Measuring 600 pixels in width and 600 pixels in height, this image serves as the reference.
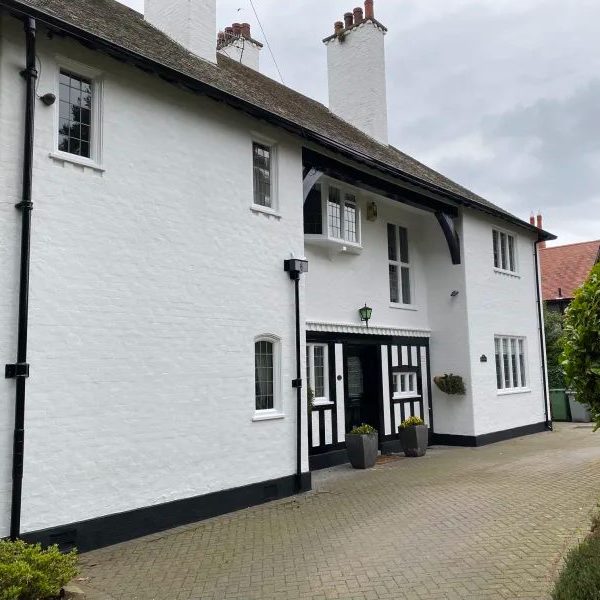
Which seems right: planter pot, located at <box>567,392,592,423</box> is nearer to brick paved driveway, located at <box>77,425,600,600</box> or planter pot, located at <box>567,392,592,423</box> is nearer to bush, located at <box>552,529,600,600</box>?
brick paved driveway, located at <box>77,425,600,600</box>

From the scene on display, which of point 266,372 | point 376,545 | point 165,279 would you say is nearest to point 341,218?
point 266,372

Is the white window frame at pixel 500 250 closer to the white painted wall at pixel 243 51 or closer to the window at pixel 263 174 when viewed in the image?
the white painted wall at pixel 243 51

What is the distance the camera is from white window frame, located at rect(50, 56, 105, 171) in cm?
693

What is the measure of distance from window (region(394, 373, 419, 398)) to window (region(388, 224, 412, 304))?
1.81 m

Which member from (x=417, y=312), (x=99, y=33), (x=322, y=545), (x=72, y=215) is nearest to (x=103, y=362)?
(x=72, y=215)

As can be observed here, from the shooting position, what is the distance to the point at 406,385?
1440cm

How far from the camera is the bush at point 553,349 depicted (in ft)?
71.7

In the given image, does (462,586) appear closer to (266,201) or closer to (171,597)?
(171,597)

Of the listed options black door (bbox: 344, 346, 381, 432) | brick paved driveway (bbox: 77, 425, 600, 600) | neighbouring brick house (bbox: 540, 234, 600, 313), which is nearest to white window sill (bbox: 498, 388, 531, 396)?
black door (bbox: 344, 346, 381, 432)

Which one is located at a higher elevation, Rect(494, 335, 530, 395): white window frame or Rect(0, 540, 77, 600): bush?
Rect(494, 335, 530, 395): white window frame

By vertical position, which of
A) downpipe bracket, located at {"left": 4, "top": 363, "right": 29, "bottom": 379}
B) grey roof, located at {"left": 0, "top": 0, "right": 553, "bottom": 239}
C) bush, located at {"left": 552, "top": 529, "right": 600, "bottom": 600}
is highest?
grey roof, located at {"left": 0, "top": 0, "right": 553, "bottom": 239}

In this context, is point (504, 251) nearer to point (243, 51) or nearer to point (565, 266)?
point (243, 51)

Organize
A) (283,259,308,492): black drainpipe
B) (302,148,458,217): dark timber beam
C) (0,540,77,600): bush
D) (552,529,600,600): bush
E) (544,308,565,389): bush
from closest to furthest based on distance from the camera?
(552,529,600,600): bush, (0,540,77,600): bush, (283,259,308,492): black drainpipe, (302,148,458,217): dark timber beam, (544,308,565,389): bush

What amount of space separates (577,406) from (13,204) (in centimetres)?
1877
